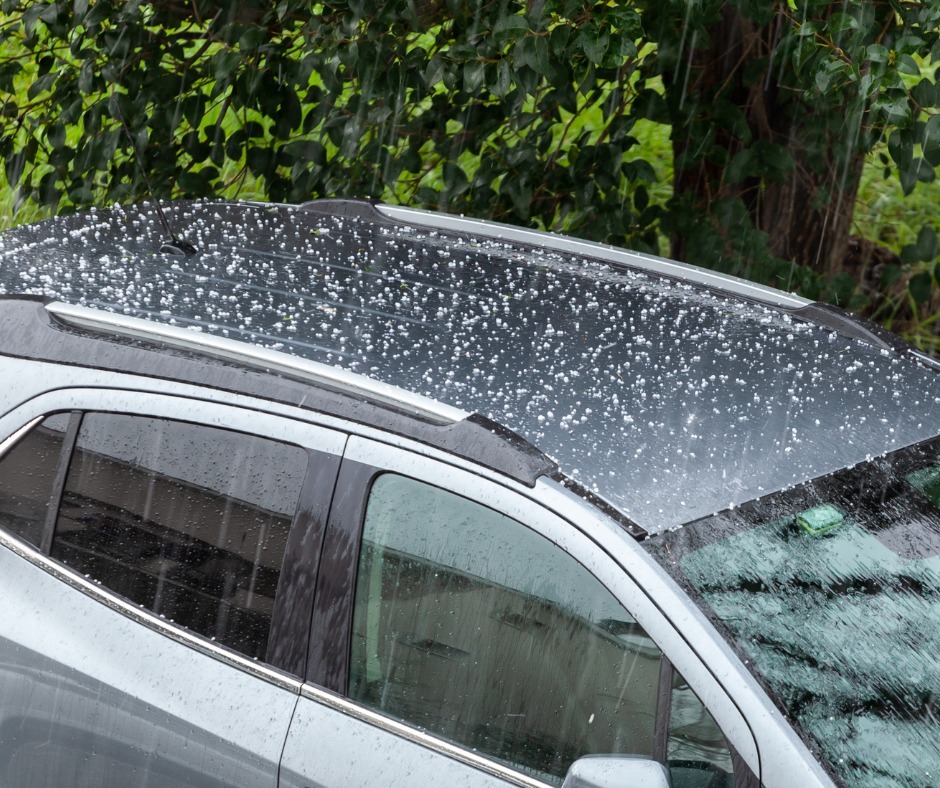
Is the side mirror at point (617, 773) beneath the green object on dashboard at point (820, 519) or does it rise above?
beneath

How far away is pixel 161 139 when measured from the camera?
504 centimetres

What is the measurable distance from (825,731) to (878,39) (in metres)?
2.56

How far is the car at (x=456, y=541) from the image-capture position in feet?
6.48

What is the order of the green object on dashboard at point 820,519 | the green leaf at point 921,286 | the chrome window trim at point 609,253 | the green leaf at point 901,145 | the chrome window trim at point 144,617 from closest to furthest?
1. the green object on dashboard at point 820,519
2. the chrome window trim at point 144,617
3. the chrome window trim at point 609,253
4. the green leaf at point 901,145
5. the green leaf at point 921,286

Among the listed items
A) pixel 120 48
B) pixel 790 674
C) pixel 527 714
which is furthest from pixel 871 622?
pixel 120 48

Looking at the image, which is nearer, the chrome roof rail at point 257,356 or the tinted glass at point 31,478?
the chrome roof rail at point 257,356

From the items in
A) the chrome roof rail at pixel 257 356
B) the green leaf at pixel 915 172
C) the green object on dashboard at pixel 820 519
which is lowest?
the green object on dashboard at pixel 820 519

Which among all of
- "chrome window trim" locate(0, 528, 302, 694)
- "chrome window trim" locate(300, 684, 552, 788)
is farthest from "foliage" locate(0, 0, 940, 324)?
"chrome window trim" locate(300, 684, 552, 788)

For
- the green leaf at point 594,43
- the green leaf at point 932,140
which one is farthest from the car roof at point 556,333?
the green leaf at point 932,140

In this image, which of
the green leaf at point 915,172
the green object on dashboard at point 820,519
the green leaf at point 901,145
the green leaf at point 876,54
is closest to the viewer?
the green object on dashboard at point 820,519

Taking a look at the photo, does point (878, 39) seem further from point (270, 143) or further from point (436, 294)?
point (270, 143)

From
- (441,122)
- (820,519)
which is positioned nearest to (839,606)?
(820,519)

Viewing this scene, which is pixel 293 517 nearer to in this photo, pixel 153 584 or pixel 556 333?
pixel 153 584

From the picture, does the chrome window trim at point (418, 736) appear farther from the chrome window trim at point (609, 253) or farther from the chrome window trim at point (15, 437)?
the chrome window trim at point (609, 253)
